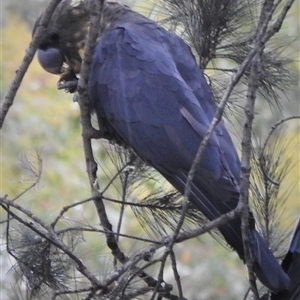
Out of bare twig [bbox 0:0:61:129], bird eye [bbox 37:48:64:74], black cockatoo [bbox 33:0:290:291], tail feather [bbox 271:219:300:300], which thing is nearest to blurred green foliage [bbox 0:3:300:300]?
bird eye [bbox 37:48:64:74]

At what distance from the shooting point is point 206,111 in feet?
4.85

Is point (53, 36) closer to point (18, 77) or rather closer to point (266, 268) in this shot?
point (18, 77)

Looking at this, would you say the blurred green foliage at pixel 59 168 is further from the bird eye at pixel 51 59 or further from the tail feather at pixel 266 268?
the tail feather at pixel 266 268

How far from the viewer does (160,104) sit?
1.49 m

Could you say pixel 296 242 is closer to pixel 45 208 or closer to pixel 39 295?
pixel 39 295

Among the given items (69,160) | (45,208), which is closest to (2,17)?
(69,160)

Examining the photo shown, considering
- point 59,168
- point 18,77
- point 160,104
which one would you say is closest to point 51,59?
point 160,104

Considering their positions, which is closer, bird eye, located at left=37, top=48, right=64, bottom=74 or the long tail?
the long tail

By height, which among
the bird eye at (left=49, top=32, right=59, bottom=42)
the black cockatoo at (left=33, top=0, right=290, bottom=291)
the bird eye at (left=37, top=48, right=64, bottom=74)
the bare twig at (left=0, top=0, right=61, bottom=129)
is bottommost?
the bare twig at (left=0, top=0, right=61, bottom=129)

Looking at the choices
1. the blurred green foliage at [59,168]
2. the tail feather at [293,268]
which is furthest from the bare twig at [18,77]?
the blurred green foliage at [59,168]

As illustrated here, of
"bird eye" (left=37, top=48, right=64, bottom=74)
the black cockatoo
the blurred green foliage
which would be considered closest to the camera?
the black cockatoo

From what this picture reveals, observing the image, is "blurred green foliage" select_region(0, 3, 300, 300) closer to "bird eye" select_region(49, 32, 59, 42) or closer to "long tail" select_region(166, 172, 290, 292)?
"bird eye" select_region(49, 32, 59, 42)

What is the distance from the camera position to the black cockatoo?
53.6 inches

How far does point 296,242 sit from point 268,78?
0.35 meters
